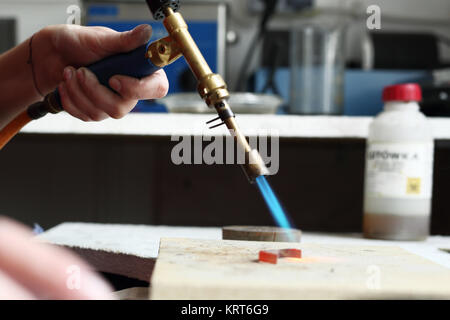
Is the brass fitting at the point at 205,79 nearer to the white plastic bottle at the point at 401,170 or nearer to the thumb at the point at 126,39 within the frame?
the thumb at the point at 126,39

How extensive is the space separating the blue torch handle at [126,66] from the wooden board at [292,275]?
0.66 feet

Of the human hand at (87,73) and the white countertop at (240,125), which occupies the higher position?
the human hand at (87,73)

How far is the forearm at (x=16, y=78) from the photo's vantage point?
68 centimetres

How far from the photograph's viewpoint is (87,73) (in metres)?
0.58

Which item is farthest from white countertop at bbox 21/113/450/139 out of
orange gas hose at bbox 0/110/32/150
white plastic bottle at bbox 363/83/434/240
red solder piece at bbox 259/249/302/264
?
red solder piece at bbox 259/249/302/264

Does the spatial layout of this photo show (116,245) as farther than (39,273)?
Yes

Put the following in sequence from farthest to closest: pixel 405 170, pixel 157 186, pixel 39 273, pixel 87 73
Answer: pixel 157 186 < pixel 405 170 < pixel 87 73 < pixel 39 273

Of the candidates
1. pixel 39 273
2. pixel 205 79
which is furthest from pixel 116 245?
pixel 205 79

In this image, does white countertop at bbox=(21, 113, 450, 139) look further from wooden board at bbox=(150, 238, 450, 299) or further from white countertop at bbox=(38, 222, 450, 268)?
wooden board at bbox=(150, 238, 450, 299)

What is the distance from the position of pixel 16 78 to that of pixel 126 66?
0.78 feet

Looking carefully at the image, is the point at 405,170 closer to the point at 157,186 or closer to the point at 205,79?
the point at 205,79

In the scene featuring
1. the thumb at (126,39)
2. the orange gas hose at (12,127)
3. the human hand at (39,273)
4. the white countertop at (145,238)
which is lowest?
the white countertop at (145,238)

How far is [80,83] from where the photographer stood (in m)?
0.59

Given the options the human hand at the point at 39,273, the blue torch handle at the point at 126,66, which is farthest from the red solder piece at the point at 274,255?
the blue torch handle at the point at 126,66
